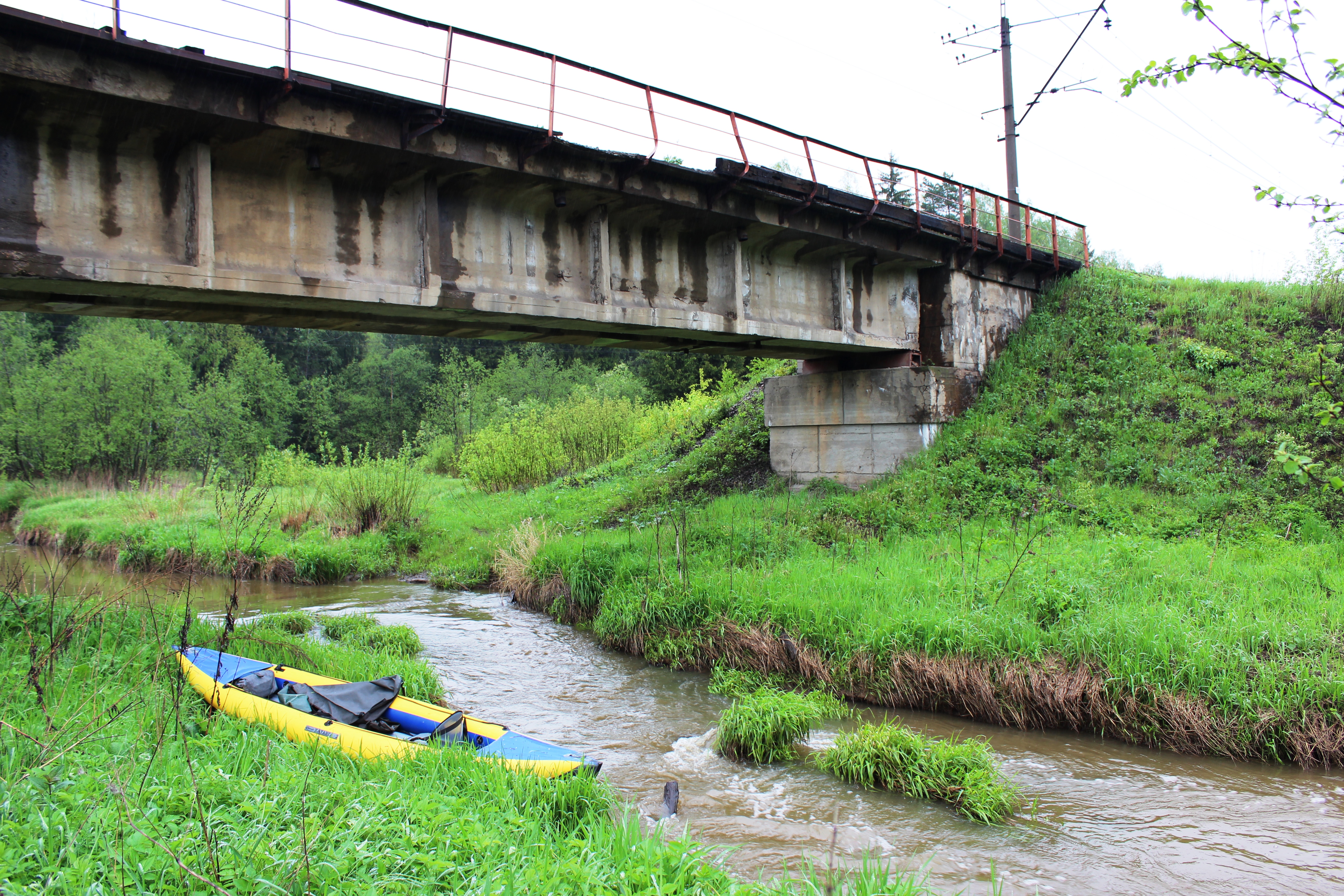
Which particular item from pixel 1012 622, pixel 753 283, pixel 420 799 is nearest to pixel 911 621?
pixel 1012 622

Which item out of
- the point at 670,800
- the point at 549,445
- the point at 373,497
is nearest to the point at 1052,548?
the point at 670,800

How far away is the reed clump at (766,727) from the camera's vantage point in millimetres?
6070

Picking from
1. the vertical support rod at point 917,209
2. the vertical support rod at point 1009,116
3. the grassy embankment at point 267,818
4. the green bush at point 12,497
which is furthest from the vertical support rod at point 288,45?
the green bush at point 12,497

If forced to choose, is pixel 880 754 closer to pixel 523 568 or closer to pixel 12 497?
pixel 523 568

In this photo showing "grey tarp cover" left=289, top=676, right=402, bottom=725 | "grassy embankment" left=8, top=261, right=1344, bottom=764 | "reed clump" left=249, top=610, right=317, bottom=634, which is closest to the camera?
"grey tarp cover" left=289, top=676, right=402, bottom=725

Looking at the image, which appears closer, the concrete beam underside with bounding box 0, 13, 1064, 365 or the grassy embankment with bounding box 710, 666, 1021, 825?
the grassy embankment with bounding box 710, 666, 1021, 825

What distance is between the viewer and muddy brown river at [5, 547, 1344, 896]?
4434mm

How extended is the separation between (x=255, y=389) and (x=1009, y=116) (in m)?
41.1

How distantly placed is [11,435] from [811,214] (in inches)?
1069

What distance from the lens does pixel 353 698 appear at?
570 centimetres

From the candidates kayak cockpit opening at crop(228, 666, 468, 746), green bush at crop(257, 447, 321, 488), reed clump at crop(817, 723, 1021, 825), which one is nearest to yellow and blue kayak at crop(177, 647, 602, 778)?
kayak cockpit opening at crop(228, 666, 468, 746)

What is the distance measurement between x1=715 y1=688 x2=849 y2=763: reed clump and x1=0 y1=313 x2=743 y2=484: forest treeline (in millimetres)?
8486

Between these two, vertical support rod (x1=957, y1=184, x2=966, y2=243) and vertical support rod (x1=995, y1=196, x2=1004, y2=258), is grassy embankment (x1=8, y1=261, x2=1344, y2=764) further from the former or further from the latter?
vertical support rod (x1=957, y1=184, x2=966, y2=243)

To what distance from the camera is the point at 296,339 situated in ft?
180
